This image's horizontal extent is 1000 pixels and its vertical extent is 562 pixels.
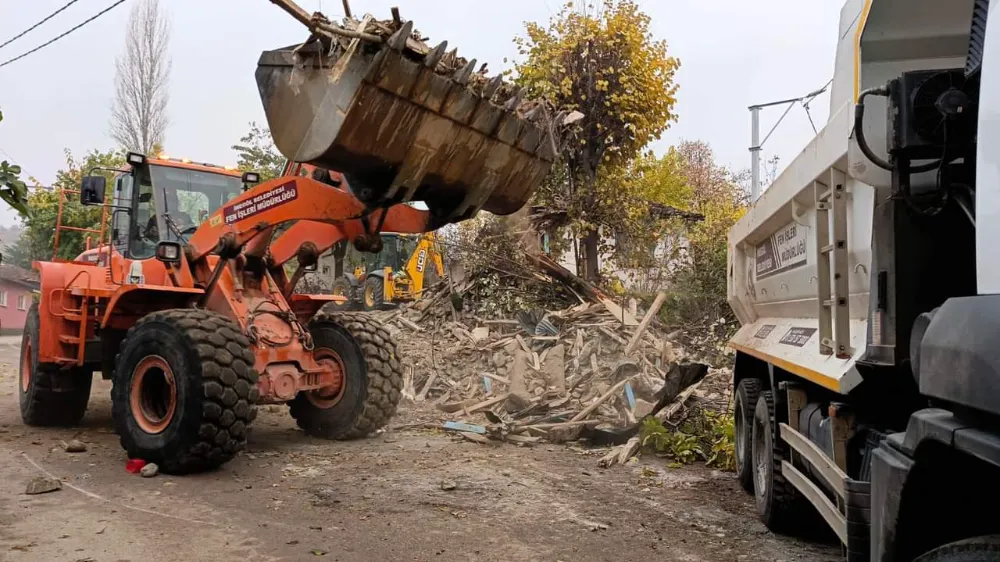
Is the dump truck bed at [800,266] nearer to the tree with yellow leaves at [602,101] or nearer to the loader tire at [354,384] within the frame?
the loader tire at [354,384]

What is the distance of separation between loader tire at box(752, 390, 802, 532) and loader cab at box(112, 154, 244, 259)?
6036 millimetres

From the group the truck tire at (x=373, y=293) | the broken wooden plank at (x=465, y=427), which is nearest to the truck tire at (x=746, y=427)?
the broken wooden plank at (x=465, y=427)

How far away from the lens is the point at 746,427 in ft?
20.7

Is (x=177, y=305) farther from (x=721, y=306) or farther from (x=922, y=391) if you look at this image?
(x=721, y=306)

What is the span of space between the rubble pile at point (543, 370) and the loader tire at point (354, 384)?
109cm

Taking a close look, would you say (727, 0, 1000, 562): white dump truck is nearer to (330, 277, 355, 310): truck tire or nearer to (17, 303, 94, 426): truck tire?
(17, 303, 94, 426): truck tire

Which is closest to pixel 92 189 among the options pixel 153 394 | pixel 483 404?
pixel 153 394

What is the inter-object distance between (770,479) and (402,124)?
3.75 m

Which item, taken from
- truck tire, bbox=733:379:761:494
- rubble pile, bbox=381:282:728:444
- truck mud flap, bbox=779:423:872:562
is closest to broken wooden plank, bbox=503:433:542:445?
rubble pile, bbox=381:282:728:444

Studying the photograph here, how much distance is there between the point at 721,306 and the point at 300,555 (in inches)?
414

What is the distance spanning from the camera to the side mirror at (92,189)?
25.8ft

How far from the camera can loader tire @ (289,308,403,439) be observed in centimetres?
799

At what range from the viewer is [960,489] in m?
2.38

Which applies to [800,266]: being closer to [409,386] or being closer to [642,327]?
[642,327]
